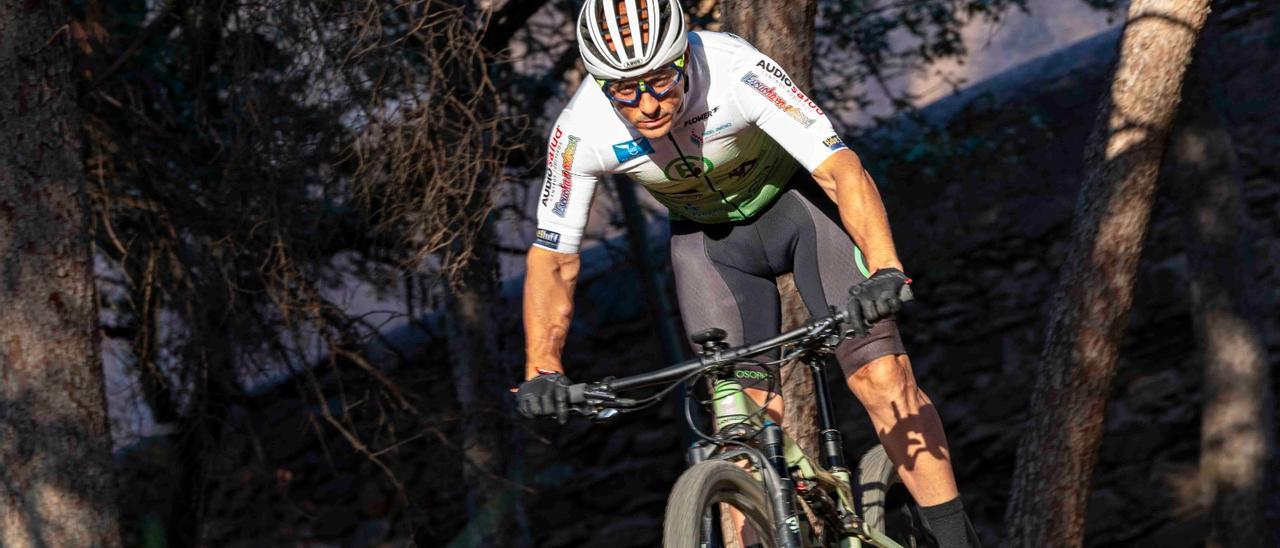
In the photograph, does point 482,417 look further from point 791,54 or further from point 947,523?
point 947,523

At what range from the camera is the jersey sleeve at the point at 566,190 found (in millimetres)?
4102

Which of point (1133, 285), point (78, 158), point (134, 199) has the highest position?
point (134, 199)

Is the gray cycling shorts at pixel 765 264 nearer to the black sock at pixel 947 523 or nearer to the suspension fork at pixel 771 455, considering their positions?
the suspension fork at pixel 771 455

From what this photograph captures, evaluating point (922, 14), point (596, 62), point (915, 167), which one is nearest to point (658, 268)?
point (915, 167)

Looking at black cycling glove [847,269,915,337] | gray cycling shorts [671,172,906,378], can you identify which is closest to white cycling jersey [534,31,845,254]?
gray cycling shorts [671,172,906,378]

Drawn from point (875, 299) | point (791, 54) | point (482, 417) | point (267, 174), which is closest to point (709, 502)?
point (875, 299)

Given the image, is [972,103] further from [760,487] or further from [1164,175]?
[760,487]

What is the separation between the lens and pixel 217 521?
1298 centimetres

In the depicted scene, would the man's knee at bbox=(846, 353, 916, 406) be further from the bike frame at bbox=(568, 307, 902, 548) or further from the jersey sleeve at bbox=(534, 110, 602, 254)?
the jersey sleeve at bbox=(534, 110, 602, 254)

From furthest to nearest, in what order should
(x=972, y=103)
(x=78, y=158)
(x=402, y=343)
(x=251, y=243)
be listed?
(x=402, y=343) < (x=972, y=103) < (x=251, y=243) < (x=78, y=158)

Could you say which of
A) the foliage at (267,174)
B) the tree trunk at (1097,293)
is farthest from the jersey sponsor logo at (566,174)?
the tree trunk at (1097,293)

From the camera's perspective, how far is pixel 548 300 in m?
4.11

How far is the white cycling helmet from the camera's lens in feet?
12.2

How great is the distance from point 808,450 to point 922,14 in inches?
277
